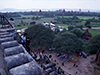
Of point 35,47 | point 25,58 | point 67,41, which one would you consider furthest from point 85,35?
point 25,58

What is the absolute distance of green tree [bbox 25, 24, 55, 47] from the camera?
68.6 ft

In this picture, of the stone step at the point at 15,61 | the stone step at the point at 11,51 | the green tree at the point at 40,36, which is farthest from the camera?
the green tree at the point at 40,36

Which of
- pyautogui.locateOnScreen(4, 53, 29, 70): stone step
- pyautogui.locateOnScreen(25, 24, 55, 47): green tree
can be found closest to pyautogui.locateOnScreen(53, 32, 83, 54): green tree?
pyautogui.locateOnScreen(25, 24, 55, 47): green tree

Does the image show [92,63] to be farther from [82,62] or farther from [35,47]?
[35,47]

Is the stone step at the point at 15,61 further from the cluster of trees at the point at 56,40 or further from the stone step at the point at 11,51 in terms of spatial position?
the cluster of trees at the point at 56,40

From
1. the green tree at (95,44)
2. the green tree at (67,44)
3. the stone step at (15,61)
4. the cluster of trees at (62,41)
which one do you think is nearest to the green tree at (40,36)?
the cluster of trees at (62,41)

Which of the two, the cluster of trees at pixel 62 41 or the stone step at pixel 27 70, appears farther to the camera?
the cluster of trees at pixel 62 41

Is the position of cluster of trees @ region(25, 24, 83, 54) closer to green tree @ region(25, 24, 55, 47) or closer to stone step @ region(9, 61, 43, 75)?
green tree @ region(25, 24, 55, 47)

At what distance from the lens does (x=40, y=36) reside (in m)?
22.0

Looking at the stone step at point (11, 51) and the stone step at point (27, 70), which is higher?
the stone step at point (11, 51)

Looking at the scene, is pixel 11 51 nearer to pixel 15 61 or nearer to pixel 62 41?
pixel 15 61

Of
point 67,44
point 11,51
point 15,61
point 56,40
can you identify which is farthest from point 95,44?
point 15,61

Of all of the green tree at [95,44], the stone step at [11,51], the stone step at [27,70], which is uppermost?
the stone step at [11,51]

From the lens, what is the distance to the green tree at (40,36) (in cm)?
2092
